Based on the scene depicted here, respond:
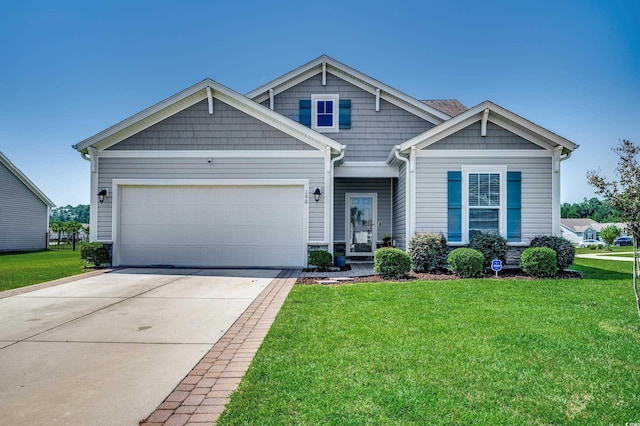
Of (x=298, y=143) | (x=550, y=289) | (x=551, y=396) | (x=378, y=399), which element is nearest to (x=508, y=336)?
(x=551, y=396)

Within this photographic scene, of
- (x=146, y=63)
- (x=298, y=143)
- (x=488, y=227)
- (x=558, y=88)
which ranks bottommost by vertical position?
(x=488, y=227)

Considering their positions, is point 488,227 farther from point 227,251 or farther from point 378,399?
point 378,399

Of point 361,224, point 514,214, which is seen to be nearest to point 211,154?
point 361,224

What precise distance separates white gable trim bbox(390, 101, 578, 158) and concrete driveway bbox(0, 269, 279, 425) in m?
5.91

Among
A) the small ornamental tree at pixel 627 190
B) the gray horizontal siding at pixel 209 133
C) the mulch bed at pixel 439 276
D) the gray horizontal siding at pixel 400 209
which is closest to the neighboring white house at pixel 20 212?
the gray horizontal siding at pixel 209 133

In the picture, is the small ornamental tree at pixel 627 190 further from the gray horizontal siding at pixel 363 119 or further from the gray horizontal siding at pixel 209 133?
the gray horizontal siding at pixel 363 119

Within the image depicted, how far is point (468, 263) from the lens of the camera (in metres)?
9.38

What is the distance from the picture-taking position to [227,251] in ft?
38.1

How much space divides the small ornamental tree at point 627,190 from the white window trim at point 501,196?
5.33 m

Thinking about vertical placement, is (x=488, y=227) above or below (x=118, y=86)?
below

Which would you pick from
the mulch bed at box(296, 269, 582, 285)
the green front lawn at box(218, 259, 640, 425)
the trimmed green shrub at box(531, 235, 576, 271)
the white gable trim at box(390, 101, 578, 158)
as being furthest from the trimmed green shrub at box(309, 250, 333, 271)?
the trimmed green shrub at box(531, 235, 576, 271)

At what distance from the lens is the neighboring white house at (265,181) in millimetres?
11023

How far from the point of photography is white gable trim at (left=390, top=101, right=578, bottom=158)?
10727mm

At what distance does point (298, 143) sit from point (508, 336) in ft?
26.7
